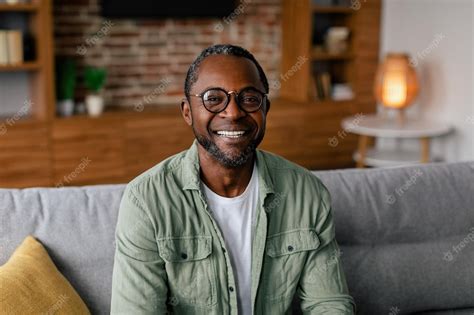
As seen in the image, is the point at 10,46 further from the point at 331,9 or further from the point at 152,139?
the point at 331,9

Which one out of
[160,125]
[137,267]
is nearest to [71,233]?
[137,267]

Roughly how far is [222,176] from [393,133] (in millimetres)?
3155

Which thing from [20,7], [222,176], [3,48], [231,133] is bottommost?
[222,176]

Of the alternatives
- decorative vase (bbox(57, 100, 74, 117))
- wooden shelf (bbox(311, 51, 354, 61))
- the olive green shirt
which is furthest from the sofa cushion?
wooden shelf (bbox(311, 51, 354, 61))

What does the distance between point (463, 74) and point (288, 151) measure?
4.51ft

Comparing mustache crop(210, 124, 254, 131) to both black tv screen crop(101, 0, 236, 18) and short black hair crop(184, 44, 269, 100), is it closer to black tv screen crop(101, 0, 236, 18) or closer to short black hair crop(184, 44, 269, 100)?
short black hair crop(184, 44, 269, 100)

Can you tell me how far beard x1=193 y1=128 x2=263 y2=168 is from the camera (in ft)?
5.54

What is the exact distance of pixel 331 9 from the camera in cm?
559

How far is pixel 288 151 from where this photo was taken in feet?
18.2

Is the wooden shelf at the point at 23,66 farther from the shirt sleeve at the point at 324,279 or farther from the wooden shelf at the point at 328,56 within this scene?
the shirt sleeve at the point at 324,279

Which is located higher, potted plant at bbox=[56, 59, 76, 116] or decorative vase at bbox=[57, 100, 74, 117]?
potted plant at bbox=[56, 59, 76, 116]

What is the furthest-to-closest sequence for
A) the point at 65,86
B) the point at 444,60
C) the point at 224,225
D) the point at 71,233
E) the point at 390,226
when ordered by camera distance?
1. the point at 444,60
2. the point at 65,86
3. the point at 390,226
4. the point at 71,233
5. the point at 224,225

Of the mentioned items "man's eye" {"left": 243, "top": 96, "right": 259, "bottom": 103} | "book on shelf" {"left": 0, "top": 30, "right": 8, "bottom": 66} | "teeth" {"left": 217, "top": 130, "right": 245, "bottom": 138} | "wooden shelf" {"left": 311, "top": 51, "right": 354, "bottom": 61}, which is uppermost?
"book on shelf" {"left": 0, "top": 30, "right": 8, "bottom": 66}

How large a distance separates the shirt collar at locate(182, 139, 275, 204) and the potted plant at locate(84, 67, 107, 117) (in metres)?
3.19
